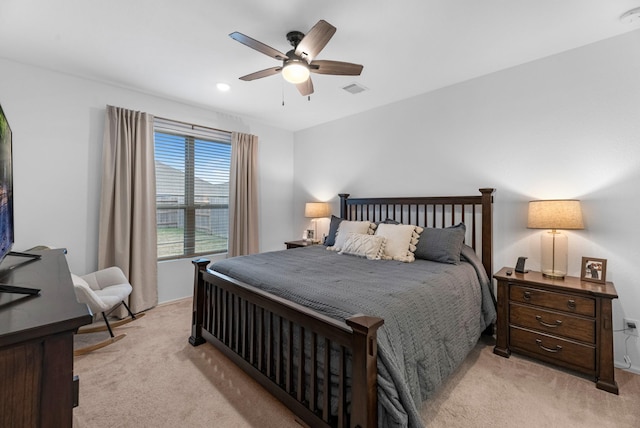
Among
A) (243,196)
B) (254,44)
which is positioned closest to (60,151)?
(243,196)

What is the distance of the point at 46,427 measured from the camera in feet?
2.45

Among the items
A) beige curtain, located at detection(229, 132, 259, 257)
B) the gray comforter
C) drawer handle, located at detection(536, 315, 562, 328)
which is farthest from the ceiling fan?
drawer handle, located at detection(536, 315, 562, 328)

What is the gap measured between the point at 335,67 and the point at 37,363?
2268mm

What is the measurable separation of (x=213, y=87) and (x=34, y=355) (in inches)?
121

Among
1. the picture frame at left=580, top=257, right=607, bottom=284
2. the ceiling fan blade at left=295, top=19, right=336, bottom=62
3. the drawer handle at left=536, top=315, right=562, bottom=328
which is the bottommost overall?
the drawer handle at left=536, top=315, right=562, bottom=328

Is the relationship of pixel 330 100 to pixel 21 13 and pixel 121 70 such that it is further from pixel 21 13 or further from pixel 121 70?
pixel 21 13

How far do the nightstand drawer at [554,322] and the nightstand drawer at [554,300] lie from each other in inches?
1.8

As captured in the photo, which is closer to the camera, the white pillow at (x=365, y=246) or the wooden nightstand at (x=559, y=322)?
the wooden nightstand at (x=559, y=322)

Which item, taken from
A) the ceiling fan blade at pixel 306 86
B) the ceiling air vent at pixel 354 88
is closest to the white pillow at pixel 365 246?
the ceiling fan blade at pixel 306 86

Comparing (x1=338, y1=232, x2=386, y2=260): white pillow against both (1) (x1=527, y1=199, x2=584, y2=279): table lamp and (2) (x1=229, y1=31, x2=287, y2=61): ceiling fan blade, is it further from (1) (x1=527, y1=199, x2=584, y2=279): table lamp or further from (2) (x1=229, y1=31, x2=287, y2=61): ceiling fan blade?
(2) (x1=229, y1=31, x2=287, y2=61): ceiling fan blade

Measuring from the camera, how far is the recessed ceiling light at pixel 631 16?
6.34ft

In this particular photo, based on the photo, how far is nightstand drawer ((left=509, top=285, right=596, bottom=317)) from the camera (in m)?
2.05

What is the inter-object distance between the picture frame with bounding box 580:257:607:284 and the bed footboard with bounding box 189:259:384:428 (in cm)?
207

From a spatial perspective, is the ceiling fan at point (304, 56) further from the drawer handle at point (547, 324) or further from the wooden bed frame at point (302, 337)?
the drawer handle at point (547, 324)
